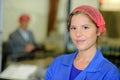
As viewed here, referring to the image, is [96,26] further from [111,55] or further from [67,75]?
[111,55]

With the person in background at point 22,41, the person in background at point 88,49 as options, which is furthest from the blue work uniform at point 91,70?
the person in background at point 22,41

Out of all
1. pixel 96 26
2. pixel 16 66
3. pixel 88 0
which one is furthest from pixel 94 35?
pixel 16 66

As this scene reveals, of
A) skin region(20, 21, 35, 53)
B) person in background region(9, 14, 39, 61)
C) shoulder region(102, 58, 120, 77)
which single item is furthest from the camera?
skin region(20, 21, 35, 53)

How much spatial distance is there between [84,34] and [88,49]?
0.08 m

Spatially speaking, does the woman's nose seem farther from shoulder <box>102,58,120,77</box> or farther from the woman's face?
shoulder <box>102,58,120,77</box>

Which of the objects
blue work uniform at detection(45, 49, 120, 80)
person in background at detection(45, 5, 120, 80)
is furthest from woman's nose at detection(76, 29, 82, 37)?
blue work uniform at detection(45, 49, 120, 80)

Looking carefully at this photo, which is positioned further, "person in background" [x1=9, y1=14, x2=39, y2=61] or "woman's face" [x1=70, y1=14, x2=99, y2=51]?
"person in background" [x1=9, y1=14, x2=39, y2=61]

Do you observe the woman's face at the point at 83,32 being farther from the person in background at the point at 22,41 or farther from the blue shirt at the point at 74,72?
the person in background at the point at 22,41

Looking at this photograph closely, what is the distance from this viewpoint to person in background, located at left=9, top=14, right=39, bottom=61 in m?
3.01

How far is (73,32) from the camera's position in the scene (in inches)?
48.9

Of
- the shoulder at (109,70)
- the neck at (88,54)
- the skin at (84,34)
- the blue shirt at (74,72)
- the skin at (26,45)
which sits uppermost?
the skin at (84,34)

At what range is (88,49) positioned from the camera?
1265 millimetres

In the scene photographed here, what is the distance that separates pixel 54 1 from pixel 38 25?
1.69 feet

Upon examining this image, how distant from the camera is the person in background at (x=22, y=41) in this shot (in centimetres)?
301
